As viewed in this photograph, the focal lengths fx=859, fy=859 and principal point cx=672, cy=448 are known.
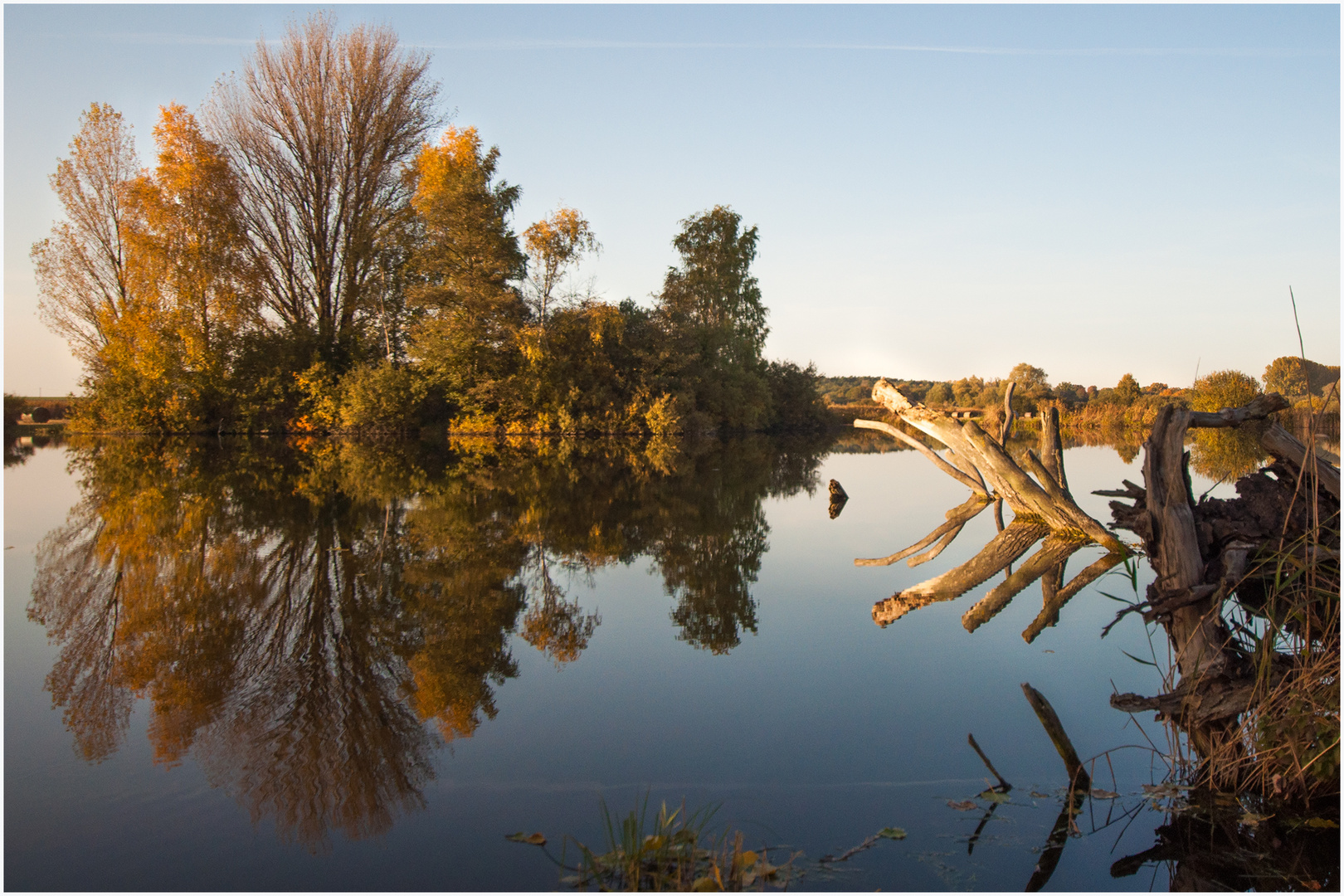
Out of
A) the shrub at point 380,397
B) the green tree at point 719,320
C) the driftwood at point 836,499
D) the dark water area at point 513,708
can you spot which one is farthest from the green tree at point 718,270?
the dark water area at point 513,708

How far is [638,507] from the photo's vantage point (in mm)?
12977

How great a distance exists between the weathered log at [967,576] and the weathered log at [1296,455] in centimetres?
320

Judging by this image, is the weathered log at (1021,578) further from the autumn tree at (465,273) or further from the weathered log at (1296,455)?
the autumn tree at (465,273)

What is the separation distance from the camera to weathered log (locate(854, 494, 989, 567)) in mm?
9008

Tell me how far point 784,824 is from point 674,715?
126 cm

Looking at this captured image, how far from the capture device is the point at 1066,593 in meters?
7.40

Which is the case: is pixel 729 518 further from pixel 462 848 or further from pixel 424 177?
pixel 424 177

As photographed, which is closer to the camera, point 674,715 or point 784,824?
point 784,824

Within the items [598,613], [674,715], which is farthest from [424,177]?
[674,715]

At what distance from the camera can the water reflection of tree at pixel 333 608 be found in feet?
13.1

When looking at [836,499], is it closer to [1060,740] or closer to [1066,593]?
[1066,593]

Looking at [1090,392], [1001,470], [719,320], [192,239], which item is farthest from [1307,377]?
[1090,392]

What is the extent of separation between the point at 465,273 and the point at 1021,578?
28.2m

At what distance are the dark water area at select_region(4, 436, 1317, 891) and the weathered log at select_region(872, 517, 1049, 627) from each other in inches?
8.1
